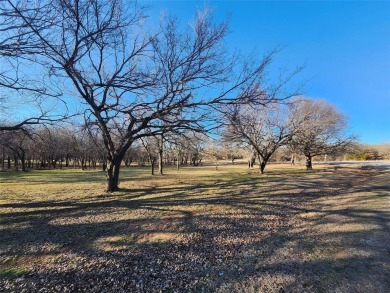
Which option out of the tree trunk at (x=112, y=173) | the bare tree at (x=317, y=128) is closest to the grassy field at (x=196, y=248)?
the tree trunk at (x=112, y=173)

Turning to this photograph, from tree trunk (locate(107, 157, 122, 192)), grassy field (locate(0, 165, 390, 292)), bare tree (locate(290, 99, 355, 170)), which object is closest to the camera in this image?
grassy field (locate(0, 165, 390, 292))

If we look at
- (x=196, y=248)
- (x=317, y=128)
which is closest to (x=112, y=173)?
(x=196, y=248)

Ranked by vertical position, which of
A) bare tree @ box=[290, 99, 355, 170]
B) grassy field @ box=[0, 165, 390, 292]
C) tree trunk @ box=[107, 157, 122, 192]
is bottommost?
grassy field @ box=[0, 165, 390, 292]

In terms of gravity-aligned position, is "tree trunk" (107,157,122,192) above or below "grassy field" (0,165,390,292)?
above

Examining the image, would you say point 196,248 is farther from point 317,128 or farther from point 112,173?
point 317,128

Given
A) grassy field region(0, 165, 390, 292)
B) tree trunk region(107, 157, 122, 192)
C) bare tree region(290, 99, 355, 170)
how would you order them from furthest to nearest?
bare tree region(290, 99, 355, 170) < tree trunk region(107, 157, 122, 192) < grassy field region(0, 165, 390, 292)

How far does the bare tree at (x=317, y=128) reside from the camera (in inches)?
850

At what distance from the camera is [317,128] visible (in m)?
24.8

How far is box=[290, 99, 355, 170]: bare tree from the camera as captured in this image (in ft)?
70.8

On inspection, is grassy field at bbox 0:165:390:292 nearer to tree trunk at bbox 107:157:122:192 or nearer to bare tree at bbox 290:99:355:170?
tree trunk at bbox 107:157:122:192

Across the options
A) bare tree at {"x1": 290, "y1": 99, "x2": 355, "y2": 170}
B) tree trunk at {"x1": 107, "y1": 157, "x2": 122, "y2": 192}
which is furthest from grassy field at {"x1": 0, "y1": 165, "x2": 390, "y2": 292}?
bare tree at {"x1": 290, "y1": 99, "x2": 355, "y2": 170}

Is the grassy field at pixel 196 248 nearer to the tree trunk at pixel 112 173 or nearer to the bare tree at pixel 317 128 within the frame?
the tree trunk at pixel 112 173

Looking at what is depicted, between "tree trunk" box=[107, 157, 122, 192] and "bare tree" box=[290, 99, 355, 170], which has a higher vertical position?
"bare tree" box=[290, 99, 355, 170]

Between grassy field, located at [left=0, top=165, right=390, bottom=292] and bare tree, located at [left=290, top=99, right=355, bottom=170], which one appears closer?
grassy field, located at [left=0, top=165, right=390, bottom=292]
